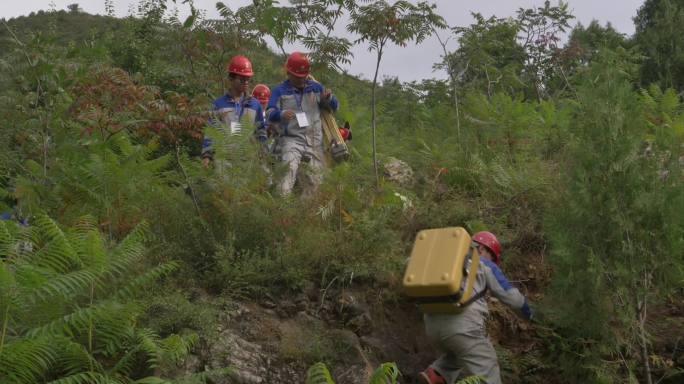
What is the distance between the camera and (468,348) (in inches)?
254

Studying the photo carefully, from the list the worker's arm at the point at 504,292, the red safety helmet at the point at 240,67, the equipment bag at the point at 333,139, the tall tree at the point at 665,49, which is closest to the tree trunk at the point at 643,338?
the worker's arm at the point at 504,292

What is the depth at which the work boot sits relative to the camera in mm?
6559

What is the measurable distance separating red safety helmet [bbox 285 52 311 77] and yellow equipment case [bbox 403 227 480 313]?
358 cm

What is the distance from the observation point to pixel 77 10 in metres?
47.3

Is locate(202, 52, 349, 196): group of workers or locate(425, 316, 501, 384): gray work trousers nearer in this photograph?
locate(425, 316, 501, 384): gray work trousers

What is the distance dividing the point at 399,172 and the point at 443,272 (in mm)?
4801

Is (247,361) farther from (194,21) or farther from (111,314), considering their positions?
(194,21)

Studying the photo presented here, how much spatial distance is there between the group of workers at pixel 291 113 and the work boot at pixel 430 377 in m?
3.10

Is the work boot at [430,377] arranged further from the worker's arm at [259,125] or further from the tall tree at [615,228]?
the worker's arm at [259,125]

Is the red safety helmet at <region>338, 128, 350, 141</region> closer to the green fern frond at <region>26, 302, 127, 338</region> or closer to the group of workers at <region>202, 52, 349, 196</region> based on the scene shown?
the group of workers at <region>202, 52, 349, 196</region>

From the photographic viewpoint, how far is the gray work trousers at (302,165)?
877 centimetres

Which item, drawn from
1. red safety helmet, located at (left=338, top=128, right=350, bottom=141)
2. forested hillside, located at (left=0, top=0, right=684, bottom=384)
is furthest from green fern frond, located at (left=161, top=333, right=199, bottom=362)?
red safety helmet, located at (left=338, top=128, right=350, bottom=141)

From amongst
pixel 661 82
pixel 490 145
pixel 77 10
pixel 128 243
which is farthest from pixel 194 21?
→ pixel 77 10

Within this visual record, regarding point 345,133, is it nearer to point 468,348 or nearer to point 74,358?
point 468,348
